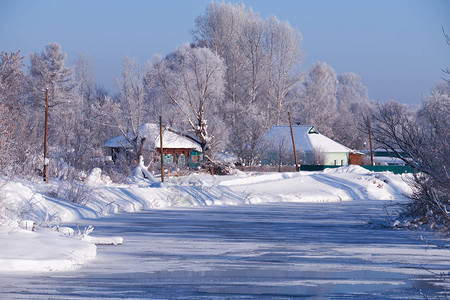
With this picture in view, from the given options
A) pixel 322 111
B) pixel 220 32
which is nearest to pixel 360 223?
pixel 220 32

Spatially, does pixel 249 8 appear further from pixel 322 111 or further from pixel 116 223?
pixel 116 223

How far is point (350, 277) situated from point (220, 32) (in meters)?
73.1

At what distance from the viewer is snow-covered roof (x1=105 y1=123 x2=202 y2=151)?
57156 millimetres

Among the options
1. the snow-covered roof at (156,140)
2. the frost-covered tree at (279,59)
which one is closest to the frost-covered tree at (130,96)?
the snow-covered roof at (156,140)

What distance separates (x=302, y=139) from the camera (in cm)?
7325

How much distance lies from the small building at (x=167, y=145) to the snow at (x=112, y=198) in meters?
9.24

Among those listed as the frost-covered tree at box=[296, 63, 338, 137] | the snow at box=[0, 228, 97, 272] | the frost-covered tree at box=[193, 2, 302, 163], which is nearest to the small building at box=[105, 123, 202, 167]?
the frost-covered tree at box=[193, 2, 302, 163]

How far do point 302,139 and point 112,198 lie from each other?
46.6m

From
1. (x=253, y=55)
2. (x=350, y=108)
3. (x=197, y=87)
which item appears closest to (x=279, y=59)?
(x=253, y=55)

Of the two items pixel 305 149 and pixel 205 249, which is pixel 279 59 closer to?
pixel 305 149

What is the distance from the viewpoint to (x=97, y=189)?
2861cm

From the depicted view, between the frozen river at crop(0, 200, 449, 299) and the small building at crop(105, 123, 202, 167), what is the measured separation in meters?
34.7

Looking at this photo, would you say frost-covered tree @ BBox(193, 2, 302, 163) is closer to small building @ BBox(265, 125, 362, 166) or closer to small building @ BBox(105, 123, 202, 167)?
small building @ BBox(265, 125, 362, 166)

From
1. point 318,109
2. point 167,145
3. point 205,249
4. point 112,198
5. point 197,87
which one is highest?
point 318,109
